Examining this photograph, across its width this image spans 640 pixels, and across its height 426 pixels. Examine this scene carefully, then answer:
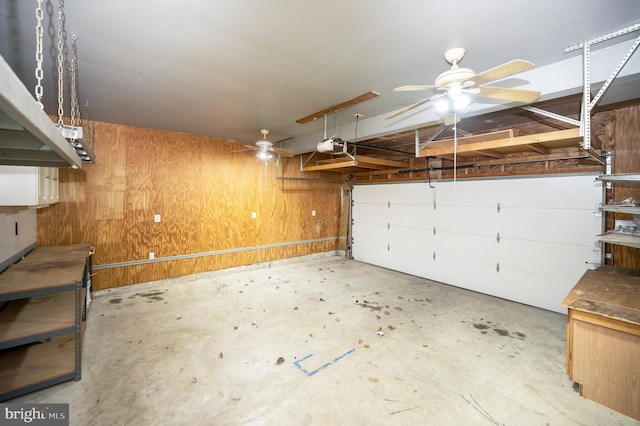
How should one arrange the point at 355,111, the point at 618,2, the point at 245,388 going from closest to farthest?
the point at 618,2, the point at 245,388, the point at 355,111

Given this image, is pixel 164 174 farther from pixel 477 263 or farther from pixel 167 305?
pixel 477 263

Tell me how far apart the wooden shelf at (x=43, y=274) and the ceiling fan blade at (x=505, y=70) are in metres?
3.82

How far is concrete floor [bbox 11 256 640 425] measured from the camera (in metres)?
2.16

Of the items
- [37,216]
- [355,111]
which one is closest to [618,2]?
[355,111]

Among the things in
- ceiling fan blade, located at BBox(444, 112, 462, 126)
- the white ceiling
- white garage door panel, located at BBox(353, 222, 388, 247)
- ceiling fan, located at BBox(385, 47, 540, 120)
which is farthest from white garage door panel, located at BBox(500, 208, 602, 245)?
ceiling fan, located at BBox(385, 47, 540, 120)

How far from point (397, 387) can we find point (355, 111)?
3289 millimetres

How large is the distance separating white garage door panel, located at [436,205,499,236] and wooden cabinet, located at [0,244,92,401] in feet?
18.6

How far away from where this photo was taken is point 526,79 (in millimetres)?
2623

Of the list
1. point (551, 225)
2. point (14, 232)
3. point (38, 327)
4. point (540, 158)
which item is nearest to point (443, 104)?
point (540, 158)

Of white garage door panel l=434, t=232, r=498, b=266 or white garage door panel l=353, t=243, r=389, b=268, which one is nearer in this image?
white garage door panel l=434, t=232, r=498, b=266

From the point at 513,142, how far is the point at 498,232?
6.98 feet

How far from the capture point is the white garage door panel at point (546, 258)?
396cm

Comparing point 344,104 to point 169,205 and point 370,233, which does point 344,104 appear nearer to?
point 169,205

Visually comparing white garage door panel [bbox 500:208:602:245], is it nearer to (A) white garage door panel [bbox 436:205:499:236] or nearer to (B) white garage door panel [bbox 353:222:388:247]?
(A) white garage door panel [bbox 436:205:499:236]
